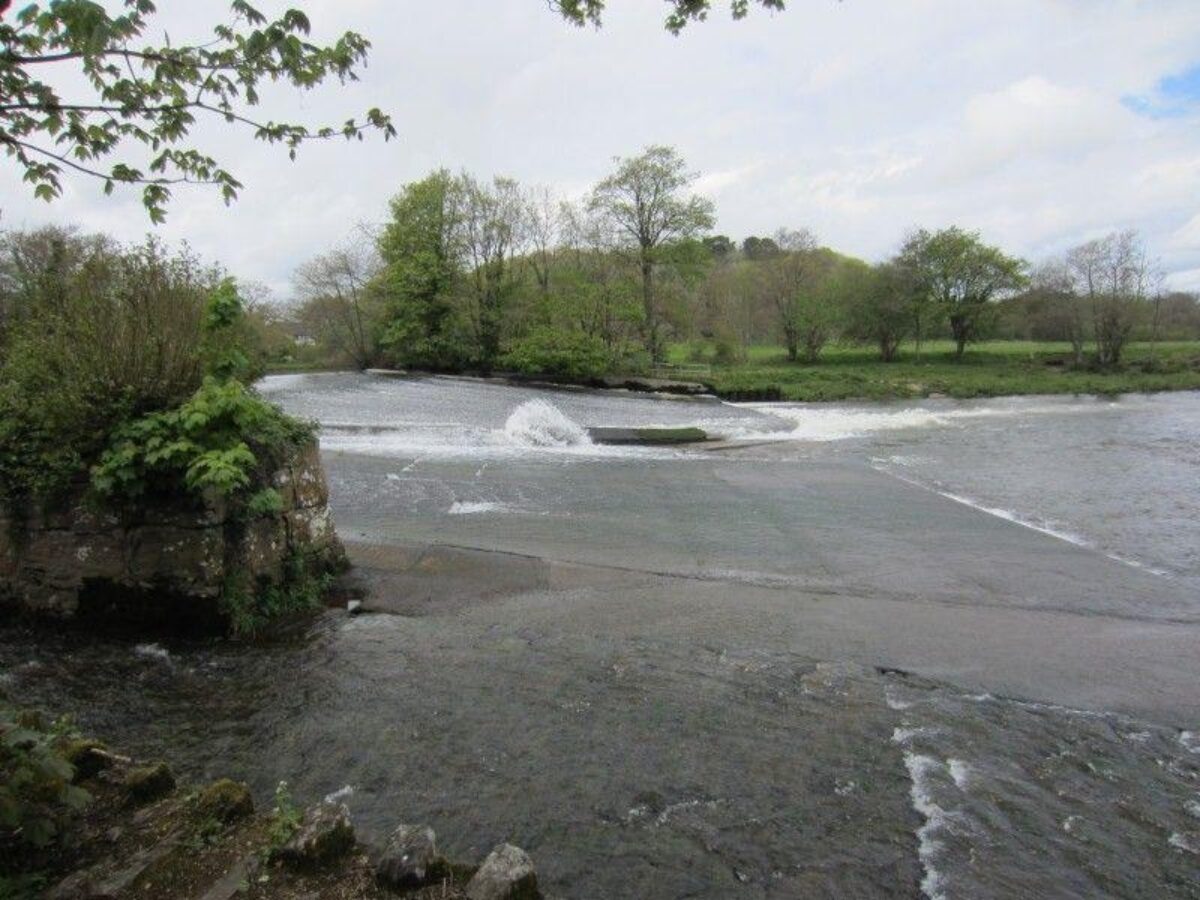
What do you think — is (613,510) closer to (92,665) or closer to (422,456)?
(422,456)

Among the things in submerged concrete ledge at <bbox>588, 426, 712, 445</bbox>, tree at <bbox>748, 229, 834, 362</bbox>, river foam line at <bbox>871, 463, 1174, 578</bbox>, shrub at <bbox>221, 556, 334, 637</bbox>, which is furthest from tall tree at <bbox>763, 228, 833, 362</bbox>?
shrub at <bbox>221, 556, 334, 637</bbox>

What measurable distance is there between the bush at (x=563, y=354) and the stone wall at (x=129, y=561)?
33.8m

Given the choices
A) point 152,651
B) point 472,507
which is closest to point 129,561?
point 152,651

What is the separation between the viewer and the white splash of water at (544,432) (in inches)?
744

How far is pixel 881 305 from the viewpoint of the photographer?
5572 centimetres

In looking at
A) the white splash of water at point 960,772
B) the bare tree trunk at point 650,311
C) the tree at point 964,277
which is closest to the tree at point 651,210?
the bare tree trunk at point 650,311

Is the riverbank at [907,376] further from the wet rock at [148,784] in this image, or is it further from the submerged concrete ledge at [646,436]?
the wet rock at [148,784]

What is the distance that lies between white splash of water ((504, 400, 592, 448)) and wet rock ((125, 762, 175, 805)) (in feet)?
49.8

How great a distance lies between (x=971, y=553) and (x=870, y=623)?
3.38 meters

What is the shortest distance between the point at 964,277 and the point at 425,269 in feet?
134

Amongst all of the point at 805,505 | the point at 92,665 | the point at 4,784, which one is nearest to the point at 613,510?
the point at 805,505

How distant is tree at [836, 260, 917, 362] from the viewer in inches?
2189

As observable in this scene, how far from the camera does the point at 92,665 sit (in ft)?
17.6

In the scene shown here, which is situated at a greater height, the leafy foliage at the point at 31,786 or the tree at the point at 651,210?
the tree at the point at 651,210
